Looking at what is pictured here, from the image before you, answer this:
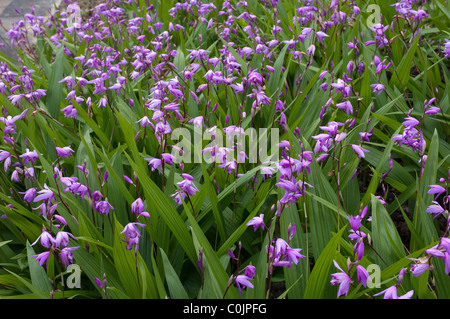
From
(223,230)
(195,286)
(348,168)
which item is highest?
(348,168)

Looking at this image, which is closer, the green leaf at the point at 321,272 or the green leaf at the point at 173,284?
the green leaf at the point at 321,272

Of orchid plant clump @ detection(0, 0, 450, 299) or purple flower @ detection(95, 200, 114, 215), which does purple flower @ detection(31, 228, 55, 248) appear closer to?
orchid plant clump @ detection(0, 0, 450, 299)

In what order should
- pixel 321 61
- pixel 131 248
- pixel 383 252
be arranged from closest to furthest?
1. pixel 131 248
2. pixel 383 252
3. pixel 321 61

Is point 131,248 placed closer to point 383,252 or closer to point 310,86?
point 383,252

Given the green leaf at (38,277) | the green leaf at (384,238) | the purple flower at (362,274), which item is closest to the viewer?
the purple flower at (362,274)

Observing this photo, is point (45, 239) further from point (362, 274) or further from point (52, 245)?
point (362, 274)

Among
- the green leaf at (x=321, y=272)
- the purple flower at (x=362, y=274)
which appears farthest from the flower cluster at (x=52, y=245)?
the purple flower at (x=362, y=274)

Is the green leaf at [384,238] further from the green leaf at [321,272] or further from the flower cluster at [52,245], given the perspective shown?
the flower cluster at [52,245]

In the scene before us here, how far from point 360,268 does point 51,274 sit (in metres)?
1.02

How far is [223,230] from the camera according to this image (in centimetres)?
169

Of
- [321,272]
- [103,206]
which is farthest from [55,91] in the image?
[321,272]

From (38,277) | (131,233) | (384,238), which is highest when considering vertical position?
(131,233)

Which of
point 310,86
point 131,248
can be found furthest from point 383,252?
point 310,86

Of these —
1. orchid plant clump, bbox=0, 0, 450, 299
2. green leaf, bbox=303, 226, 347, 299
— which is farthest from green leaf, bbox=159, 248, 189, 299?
green leaf, bbox=303, 226, 347, 299
